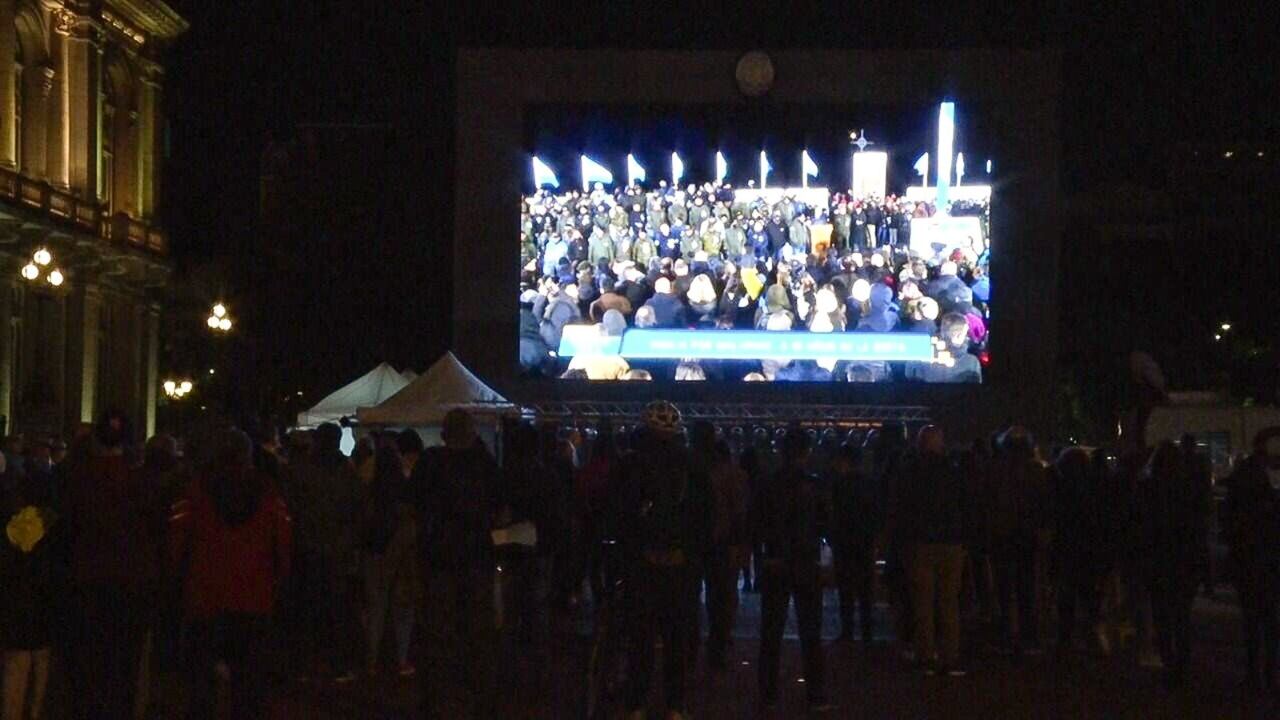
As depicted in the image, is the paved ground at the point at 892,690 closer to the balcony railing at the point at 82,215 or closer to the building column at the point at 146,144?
the balcony railing at the point at 82,215

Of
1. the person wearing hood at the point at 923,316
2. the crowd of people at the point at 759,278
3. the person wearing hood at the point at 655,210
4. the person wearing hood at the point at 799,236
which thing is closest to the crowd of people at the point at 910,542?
the person wearing hood at the point at 799,236

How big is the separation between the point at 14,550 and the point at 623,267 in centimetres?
2046

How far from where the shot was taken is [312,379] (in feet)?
177

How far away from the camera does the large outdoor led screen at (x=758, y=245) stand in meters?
30.2

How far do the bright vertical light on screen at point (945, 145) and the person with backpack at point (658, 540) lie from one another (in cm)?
2144

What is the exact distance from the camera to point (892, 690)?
520 inches

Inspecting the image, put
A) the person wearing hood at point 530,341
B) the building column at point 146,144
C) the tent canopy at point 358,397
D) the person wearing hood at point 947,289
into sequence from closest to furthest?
the tent canopy at point 358,397
the person wearing hood at point 947,289
the person wearing hood at point 530,341
the building column at point 146,144

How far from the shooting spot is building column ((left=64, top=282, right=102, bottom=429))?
4259cm

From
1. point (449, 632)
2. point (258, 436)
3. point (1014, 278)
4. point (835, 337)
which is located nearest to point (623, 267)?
point (835, 337)

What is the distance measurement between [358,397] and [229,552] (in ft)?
58.5

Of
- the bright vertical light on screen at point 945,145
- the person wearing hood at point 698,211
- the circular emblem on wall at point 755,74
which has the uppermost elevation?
the circular emblem on wall at point 755,74

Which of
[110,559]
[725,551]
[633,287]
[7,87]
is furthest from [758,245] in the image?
[110,559]

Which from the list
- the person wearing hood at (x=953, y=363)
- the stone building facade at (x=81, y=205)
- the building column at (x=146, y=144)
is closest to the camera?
the person wearing hood at (x=953, y=363)

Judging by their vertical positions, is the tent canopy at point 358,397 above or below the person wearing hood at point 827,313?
below
